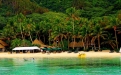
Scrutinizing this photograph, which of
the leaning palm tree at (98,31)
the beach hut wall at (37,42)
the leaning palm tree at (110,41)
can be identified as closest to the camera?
the leaning palm tree at (98,31)

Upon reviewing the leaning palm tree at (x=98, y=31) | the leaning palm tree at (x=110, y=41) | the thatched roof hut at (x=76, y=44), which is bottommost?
the thatched roof hut at (x=76, y=44)

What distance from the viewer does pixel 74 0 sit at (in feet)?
347

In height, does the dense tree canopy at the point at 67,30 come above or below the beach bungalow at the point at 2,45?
above

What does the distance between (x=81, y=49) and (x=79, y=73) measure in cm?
3653

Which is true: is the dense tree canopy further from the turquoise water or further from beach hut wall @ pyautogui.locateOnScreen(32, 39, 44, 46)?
the turquoise water

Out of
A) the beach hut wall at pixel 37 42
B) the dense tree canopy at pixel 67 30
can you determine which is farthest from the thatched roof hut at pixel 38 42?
the dense tree canopy at pixel 67 30

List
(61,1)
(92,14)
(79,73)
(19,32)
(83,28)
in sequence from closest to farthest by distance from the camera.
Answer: (79,73) < (83,28) < (19,32) < (92,14) < (61,1)

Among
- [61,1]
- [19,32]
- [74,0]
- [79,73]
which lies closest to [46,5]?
[61,1]

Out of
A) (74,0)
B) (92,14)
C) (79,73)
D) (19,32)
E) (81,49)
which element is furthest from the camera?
(74,0)

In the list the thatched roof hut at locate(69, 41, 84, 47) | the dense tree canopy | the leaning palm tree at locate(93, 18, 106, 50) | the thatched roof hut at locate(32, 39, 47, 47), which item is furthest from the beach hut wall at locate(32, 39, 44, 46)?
the leaning palm tree at locate(93, 18, 106, 50)

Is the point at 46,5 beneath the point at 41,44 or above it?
above

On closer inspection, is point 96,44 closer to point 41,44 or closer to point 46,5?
point 41,44

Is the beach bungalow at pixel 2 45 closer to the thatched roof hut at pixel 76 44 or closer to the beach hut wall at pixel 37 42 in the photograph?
the beach hut wall at pixel 37 42

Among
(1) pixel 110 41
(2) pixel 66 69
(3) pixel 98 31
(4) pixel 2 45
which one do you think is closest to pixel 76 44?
(1) pixel 110 41
